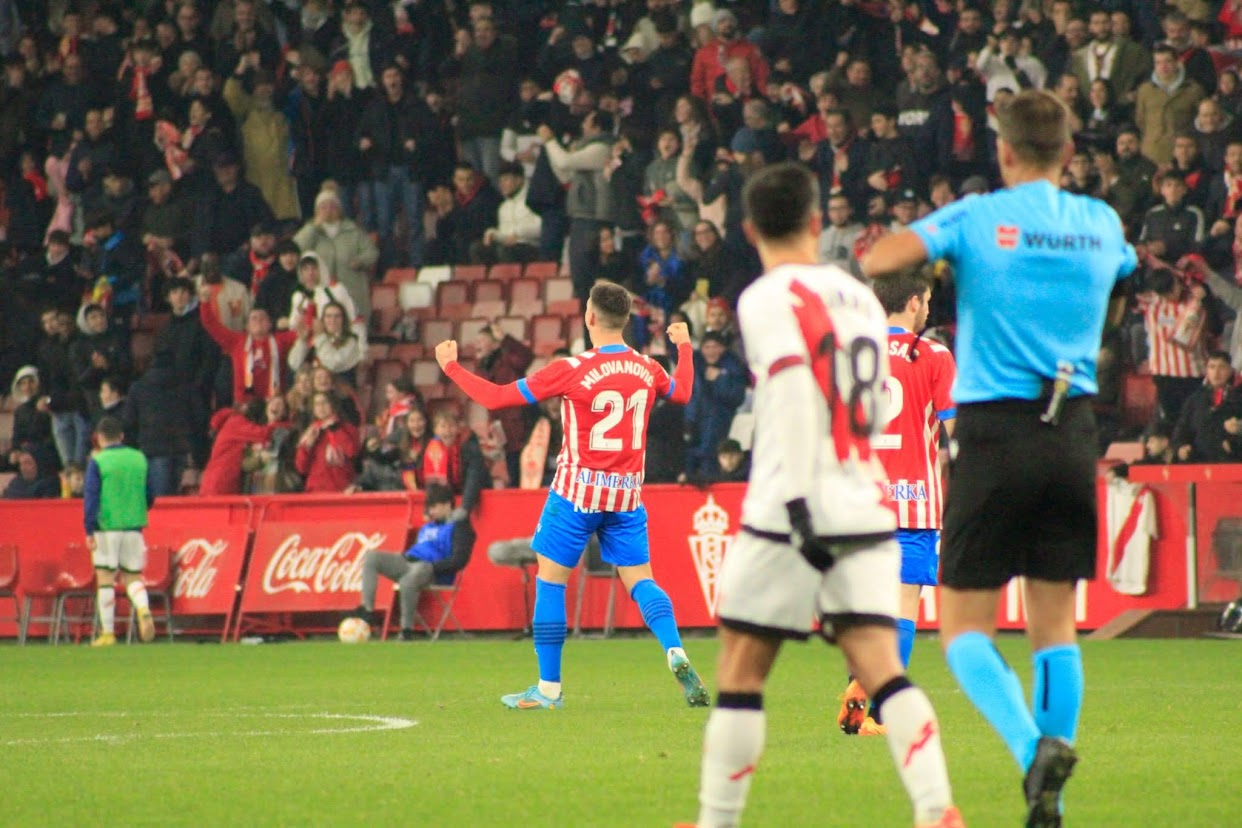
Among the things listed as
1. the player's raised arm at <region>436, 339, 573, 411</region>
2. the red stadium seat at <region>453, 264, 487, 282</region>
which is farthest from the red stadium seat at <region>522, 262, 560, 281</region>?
the player's raised arm at <region>436, 339, 573, 411</region>

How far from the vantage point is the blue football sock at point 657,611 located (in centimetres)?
1151

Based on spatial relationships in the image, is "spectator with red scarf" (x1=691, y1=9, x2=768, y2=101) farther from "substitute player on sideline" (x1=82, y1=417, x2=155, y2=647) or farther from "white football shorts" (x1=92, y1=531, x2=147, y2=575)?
"white football shorts" (x1=92, y1=531, x2=147, y2=575)

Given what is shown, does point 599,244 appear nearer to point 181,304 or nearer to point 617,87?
point 617,87

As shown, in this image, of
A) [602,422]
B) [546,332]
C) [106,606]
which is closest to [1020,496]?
[602,422]

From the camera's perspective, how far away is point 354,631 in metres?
20.3

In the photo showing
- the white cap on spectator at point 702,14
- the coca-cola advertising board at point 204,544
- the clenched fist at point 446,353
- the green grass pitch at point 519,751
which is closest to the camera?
the green grass pitch at point 519,751

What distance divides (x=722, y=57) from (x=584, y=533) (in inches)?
525

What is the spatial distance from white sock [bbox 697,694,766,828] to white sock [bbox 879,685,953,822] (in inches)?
15.2

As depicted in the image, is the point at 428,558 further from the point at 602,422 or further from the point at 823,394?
the point at 823,394

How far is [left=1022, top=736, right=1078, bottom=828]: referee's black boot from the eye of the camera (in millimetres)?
5957

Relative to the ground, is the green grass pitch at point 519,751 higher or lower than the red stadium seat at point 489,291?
lower

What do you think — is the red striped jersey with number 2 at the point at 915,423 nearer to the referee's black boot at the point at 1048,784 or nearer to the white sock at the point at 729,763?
the referee's black boot at the point at 1048,784

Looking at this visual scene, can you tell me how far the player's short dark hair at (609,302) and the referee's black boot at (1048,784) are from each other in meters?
5.62

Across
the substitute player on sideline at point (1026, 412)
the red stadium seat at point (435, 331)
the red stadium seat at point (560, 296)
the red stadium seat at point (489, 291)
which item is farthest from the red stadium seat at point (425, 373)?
the substitute player on sideline at point (1026, 412)
